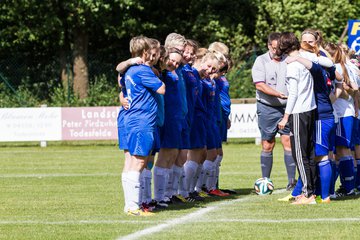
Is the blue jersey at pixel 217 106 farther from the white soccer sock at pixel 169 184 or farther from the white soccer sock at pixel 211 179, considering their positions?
the white soccer sock at pixel 169 184

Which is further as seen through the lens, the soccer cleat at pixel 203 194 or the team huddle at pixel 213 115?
the soccer cleat at pixel 203 194

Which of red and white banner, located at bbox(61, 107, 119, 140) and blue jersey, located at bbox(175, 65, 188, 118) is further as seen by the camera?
red and white banner, located at bbox(61, 107, 119, 140)

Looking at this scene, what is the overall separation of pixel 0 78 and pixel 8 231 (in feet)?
73.7

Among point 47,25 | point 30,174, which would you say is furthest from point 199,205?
point 47,25

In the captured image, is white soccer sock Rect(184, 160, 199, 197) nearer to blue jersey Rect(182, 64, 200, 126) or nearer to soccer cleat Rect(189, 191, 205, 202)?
soccer cleat Rect(189, 191, 205, 202)

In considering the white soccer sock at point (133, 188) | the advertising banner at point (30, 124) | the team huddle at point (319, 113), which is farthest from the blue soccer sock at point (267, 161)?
the advertising banner at point (30, 124)

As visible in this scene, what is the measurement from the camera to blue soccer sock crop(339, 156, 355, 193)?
13102mm

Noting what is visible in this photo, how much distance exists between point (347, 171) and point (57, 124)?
1561 cm

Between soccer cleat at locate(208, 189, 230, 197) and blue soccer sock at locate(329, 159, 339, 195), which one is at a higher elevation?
blue soccer sock at locate(329, 159, 339, 195)

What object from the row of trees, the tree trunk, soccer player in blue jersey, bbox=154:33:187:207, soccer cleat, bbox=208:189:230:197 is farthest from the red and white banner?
soccer player in blue jersey, bbox=154:33:187:207

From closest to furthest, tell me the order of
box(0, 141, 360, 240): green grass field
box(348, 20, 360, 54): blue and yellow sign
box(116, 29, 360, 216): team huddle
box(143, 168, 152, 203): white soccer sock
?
box(0, 141, 360, 240): green grass field, box(116, 29, 360, 216): team huddle, box(143, 168, 152, 203): white soccer sock, box(348, 20, 360, 54): blue and yellow sign

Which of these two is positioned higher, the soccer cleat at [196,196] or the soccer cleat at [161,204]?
the soccer cleat at [161,204]

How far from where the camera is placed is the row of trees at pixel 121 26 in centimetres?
3284

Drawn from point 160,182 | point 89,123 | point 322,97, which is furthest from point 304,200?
point 89,123
